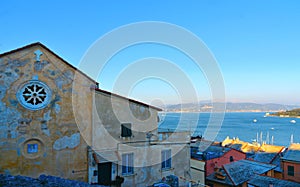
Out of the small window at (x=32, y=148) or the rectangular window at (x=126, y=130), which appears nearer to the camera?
the small window at (x=32, y=148)

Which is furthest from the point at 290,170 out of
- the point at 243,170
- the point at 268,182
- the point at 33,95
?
the point at 33,95

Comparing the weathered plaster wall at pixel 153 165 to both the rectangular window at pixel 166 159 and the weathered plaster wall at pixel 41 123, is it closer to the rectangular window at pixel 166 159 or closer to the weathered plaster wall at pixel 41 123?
the rectangular window at pixel 166 159

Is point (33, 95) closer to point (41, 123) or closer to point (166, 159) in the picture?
point (41, 123)

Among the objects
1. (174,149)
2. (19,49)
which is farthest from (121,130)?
(19,49)

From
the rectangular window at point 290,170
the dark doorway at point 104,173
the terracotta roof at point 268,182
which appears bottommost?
the rectangular window at point 290,170

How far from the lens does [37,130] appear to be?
51.3ft

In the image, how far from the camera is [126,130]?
18.4m

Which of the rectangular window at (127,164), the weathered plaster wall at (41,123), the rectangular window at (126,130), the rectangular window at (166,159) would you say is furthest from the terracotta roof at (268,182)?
the weathered plaster wall at (41,123)

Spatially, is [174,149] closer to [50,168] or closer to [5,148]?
[50,168]

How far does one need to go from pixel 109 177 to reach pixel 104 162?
1.15 metres

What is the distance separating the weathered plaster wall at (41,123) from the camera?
1502 centimetres

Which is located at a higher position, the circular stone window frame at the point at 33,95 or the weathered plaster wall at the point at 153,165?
the circular stone window frame at the point at 33,95

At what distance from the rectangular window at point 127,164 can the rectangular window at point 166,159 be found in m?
2.83

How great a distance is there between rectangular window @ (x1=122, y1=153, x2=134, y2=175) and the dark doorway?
107 centimetres
